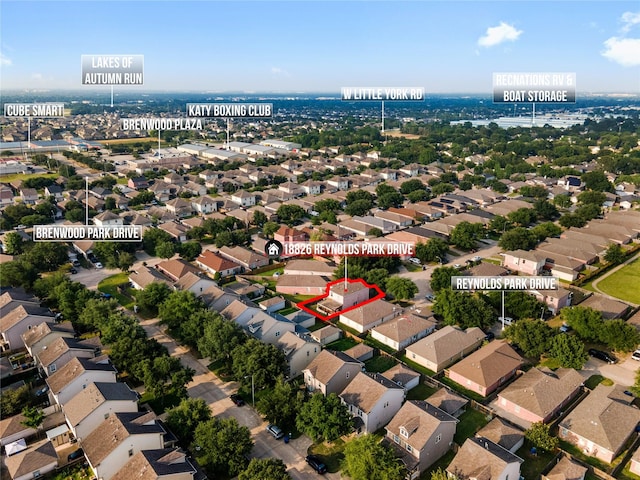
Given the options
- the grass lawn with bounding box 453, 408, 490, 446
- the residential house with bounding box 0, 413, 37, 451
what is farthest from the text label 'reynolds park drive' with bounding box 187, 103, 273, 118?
the grass lawn with bounding box 453, 408, 490, 446

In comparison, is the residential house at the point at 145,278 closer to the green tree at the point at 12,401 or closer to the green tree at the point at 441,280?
the green tree at the point at 12,401

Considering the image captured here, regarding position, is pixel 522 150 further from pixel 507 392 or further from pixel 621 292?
pixel 507 392

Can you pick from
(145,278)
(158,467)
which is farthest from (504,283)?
(145,278)

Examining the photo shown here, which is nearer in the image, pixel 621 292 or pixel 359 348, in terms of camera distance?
pixel 359 348

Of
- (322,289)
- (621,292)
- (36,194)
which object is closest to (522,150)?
(621,292)

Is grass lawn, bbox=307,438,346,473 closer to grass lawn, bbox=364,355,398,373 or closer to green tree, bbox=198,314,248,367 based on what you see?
grass lawn, bbox=364,355,398,373

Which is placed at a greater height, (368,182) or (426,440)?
(368,182)
